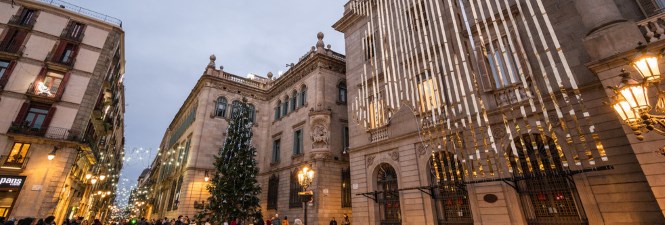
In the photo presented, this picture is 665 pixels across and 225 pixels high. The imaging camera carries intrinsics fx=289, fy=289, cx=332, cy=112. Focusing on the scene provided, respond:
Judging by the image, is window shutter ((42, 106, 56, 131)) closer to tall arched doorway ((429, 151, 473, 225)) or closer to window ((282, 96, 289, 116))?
window ((282, 96, 289, 116))

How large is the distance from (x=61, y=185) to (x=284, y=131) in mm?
15632

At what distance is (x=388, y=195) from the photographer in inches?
596

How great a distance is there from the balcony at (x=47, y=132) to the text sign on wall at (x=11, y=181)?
2849 millimetres

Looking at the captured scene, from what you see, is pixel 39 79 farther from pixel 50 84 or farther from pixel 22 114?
pixel 22 114

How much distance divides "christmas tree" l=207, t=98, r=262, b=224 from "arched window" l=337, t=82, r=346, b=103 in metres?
7.75

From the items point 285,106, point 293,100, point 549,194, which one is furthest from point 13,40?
point 549,194

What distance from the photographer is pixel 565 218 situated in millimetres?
9422

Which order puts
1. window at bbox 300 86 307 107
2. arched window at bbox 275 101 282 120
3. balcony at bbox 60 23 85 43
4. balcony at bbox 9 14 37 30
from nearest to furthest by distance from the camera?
balcony at bbox 9 14 37 30
balcony at bbox 60 23 85 43
window at bbox 300 86 307 107
arched window at bbox 275 101 282 120

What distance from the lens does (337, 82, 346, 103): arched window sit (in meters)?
23.8

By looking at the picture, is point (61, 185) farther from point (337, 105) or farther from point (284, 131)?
point (337, 105)

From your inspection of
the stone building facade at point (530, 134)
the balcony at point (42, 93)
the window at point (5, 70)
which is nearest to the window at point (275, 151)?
the stone building facade at point (530, 134)

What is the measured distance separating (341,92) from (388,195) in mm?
11101

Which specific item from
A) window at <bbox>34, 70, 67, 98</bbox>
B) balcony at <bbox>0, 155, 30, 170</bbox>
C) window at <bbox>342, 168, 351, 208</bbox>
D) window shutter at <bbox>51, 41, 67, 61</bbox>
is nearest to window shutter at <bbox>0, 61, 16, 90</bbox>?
window at <bbox>34, 70, 67, 98</bbox>

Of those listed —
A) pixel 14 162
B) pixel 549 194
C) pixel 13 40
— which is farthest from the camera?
pixel 13 40
